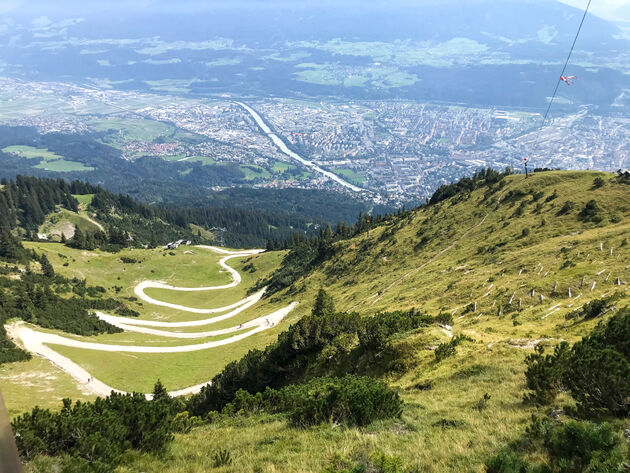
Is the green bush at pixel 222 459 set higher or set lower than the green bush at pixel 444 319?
higher

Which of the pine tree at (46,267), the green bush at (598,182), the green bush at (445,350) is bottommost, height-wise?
the pine tree at (46,267)

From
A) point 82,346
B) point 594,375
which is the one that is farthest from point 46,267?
point 594,375

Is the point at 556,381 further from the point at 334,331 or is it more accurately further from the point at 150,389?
the point at 150,389

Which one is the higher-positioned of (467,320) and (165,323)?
(467,320)

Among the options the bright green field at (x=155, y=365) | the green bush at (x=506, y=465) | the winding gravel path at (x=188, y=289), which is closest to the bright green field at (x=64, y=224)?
the winding gravel path at (x=188, y=289)

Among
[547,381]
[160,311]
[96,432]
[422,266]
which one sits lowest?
[160,311]

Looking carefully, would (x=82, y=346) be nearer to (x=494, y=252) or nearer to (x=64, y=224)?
(x=494, y=252)

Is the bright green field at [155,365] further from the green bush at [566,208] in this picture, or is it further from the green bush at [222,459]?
the green bush at [222,459]

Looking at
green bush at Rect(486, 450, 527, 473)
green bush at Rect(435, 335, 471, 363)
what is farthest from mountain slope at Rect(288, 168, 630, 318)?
green bush at Rect(486, 450, 527, 473)

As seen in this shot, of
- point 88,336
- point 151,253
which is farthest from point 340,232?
point 88,336
